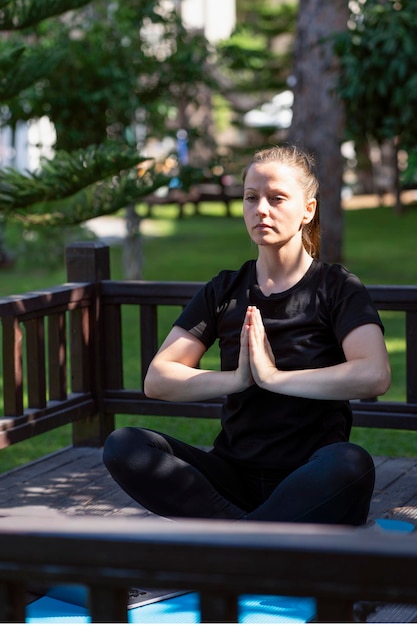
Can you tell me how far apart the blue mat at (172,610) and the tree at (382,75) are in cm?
559

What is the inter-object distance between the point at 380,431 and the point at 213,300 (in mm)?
3542

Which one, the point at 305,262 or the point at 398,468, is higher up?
the point at 305,262

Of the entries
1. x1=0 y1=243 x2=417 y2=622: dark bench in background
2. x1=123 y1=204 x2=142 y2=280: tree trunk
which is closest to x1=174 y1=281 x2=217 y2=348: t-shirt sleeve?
x1=0 y1=243 x2=417 y2=622: dark bench in background

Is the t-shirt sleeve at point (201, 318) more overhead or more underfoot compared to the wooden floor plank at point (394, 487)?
more overhead

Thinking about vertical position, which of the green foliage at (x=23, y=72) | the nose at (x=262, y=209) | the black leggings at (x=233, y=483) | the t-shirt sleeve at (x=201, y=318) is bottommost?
the black leggings at (x=233, y=483)

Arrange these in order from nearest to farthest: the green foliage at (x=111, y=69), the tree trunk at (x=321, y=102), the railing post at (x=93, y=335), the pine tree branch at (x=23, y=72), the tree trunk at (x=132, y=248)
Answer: the railing post at (x=93, y=335) < the pine tree branch at (x=23, y=72) < the green foliage at (x=111, y=69) < the tree trunk at (x=132, y=248) < the tree trunk at (x=321, y=102)

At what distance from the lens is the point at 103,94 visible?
1308 centimetres

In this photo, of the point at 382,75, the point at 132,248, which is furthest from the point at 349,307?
Answer: the point at 132,248

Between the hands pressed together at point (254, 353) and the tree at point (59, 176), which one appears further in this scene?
the tree at point (59, 176)

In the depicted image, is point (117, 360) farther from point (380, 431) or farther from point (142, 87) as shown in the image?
point (142, 87)

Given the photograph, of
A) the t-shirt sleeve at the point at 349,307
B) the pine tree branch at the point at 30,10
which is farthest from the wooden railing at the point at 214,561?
the pine tree branch at the point at 30,10

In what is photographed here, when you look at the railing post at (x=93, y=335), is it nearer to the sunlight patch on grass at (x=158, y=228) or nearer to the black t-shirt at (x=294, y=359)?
the black t-shirt at (x=294, y=359)

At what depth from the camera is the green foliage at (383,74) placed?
27.8ft

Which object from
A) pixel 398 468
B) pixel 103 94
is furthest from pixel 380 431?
pixel 103 94
